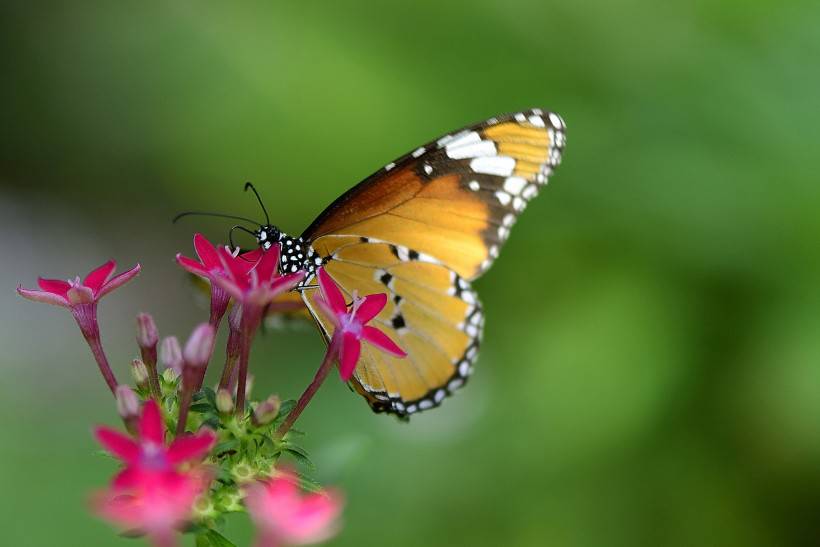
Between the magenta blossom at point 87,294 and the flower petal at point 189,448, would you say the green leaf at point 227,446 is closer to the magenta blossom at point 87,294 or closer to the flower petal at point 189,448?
the magenta blossom at point 87,294

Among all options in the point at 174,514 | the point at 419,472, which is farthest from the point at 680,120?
the point at 174,514

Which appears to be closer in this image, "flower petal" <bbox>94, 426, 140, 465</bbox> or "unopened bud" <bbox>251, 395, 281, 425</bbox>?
"flower petal" <bbox>94, 426, 140, 465</bbox>

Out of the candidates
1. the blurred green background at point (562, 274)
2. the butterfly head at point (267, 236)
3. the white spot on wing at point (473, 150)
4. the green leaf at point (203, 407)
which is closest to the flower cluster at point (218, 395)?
the green leaf at point (203, 407)

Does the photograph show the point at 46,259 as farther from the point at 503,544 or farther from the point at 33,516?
the point at 503,544

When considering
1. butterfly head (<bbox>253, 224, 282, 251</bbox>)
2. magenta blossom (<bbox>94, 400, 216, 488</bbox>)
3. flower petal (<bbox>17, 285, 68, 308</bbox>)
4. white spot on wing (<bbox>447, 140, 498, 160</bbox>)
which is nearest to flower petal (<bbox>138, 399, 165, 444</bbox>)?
magenta blossom (<bbox>94, 400, 216, 488</bbox>)

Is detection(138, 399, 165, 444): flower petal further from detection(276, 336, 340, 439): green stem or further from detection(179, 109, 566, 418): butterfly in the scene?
detection(179, 109, 566, 418): butterfly

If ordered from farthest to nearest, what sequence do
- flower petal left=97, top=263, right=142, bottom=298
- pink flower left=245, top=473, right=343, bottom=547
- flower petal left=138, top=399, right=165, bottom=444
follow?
flower petal left=97, top=263, right=142, bottom=298 < flower petal left=138, top=399, right=165, bottom=444 < pink flower left=245, top=473, right=343, bottom=547

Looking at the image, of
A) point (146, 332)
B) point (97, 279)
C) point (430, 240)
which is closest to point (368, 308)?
point (146, 332)
